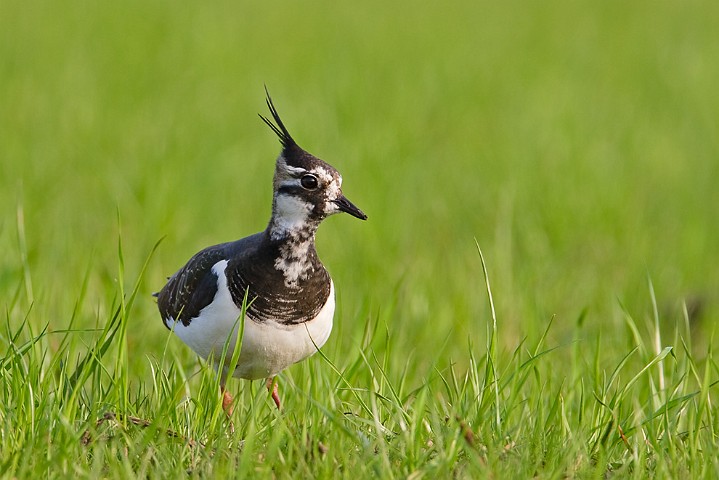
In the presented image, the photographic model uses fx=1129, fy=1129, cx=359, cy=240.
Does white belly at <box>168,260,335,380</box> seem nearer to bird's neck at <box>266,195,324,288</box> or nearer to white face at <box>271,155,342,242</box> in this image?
bird's neck at <box>266,195,324,288</box>

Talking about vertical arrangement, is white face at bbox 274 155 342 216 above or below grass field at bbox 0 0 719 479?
above

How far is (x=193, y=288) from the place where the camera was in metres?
5.13

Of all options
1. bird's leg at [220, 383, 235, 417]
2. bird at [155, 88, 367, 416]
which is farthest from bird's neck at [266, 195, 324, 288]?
bird's leg at [220, 383, 235, 417]

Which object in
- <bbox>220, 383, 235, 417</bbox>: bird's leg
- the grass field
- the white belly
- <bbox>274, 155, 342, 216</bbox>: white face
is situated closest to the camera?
the grass field

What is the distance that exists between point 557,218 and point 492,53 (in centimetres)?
734

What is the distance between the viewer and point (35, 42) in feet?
48.4

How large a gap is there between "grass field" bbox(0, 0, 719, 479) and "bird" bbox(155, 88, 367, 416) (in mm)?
150

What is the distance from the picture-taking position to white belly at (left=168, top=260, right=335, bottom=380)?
4.71 metres

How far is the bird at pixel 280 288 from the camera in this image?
15.5 ft

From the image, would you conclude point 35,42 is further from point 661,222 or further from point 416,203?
point 661,222

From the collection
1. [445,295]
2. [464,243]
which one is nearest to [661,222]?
[464,243]

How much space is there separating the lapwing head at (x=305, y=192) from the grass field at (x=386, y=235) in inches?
24.3

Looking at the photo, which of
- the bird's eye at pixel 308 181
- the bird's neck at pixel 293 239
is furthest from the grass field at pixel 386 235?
the bird's eye at pixel 308 181

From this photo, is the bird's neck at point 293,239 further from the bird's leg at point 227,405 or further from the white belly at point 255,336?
the bird's leg at point 227,405
